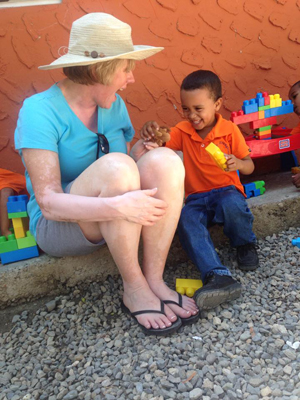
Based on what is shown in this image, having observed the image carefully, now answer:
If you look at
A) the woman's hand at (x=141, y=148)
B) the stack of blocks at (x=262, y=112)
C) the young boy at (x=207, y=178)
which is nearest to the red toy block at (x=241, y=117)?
the stack of blocks at (x=262, y=112)

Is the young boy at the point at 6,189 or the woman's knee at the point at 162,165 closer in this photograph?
the woman's knee at the point at 162,165

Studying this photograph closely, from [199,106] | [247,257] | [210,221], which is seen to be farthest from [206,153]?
[247,257]

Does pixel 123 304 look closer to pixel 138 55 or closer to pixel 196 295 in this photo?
pixel 196 295

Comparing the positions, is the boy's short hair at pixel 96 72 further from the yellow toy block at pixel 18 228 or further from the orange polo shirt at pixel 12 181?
the orange polo shirt at pixel 12 181

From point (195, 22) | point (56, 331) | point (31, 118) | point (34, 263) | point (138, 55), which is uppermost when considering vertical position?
point (195, 22)

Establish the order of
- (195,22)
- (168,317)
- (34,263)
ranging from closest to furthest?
(168,317), (34,263), (195,22)

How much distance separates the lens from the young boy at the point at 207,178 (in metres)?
2.30

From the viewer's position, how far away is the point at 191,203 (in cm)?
251

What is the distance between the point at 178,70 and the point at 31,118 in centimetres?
164

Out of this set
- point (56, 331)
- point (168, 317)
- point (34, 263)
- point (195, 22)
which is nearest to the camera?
point (168, 317)

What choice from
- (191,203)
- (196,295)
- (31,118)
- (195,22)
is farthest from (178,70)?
(196,295)

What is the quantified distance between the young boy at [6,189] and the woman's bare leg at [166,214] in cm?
88

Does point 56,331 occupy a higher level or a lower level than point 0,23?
lower

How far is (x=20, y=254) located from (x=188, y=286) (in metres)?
0.92
